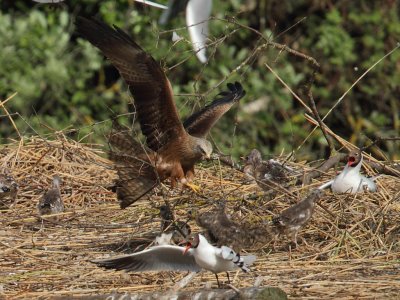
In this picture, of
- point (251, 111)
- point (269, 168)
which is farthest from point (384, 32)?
point (269, 168)

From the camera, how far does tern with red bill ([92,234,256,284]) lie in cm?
560

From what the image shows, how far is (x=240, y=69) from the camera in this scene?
38.4 feet

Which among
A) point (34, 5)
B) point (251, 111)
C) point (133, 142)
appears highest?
point (133, 142)

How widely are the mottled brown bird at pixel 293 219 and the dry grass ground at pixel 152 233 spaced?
0.10m

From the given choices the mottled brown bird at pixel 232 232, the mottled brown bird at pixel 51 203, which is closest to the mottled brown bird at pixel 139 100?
the mottled brown bird at pixel 51 203

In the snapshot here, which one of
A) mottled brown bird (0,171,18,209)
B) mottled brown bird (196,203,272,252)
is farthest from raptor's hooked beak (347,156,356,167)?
mottled brown bird (0,171,18,209)

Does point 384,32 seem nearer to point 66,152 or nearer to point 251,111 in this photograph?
point 251,111

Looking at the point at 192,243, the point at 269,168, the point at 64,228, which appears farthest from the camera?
the point at 269,168

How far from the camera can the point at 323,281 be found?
18.9 ft

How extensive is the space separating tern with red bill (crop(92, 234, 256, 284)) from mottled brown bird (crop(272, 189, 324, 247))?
675 millimetres

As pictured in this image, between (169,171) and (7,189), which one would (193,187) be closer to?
(169,171)

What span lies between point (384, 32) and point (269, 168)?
16.1ft

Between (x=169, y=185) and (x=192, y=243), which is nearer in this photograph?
(x=192, y=243)

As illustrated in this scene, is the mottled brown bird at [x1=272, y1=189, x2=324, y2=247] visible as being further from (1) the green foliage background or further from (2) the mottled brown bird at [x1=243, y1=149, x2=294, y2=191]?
(1) the green foliage background
